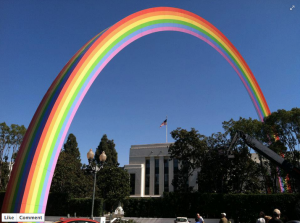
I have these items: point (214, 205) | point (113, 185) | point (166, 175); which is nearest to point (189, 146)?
point (214, 205)

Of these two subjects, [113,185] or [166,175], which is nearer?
[113,185]

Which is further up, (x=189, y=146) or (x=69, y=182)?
(x=189, y=146)

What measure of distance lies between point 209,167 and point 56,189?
20.4m

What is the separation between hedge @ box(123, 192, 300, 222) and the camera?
2497cm

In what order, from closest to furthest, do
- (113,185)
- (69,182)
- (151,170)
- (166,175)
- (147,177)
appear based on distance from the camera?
(113,185) < (69,182) < (166,175) < (151,170) < (147,177)

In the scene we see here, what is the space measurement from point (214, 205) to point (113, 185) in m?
12.7

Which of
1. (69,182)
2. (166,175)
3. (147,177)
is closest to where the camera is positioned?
(69,182)

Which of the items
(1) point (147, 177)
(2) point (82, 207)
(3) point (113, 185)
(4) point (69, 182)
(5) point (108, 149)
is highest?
(5) point (108, 149)

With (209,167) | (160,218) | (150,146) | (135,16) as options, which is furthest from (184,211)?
(150,146)

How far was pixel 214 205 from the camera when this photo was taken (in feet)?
91.2

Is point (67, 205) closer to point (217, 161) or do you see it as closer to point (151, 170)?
point (217, 161)

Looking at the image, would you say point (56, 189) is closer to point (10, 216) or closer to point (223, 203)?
point (223, 203)

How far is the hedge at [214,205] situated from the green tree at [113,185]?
136 cm

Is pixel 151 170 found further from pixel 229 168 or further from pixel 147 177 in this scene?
pixel 229 168
